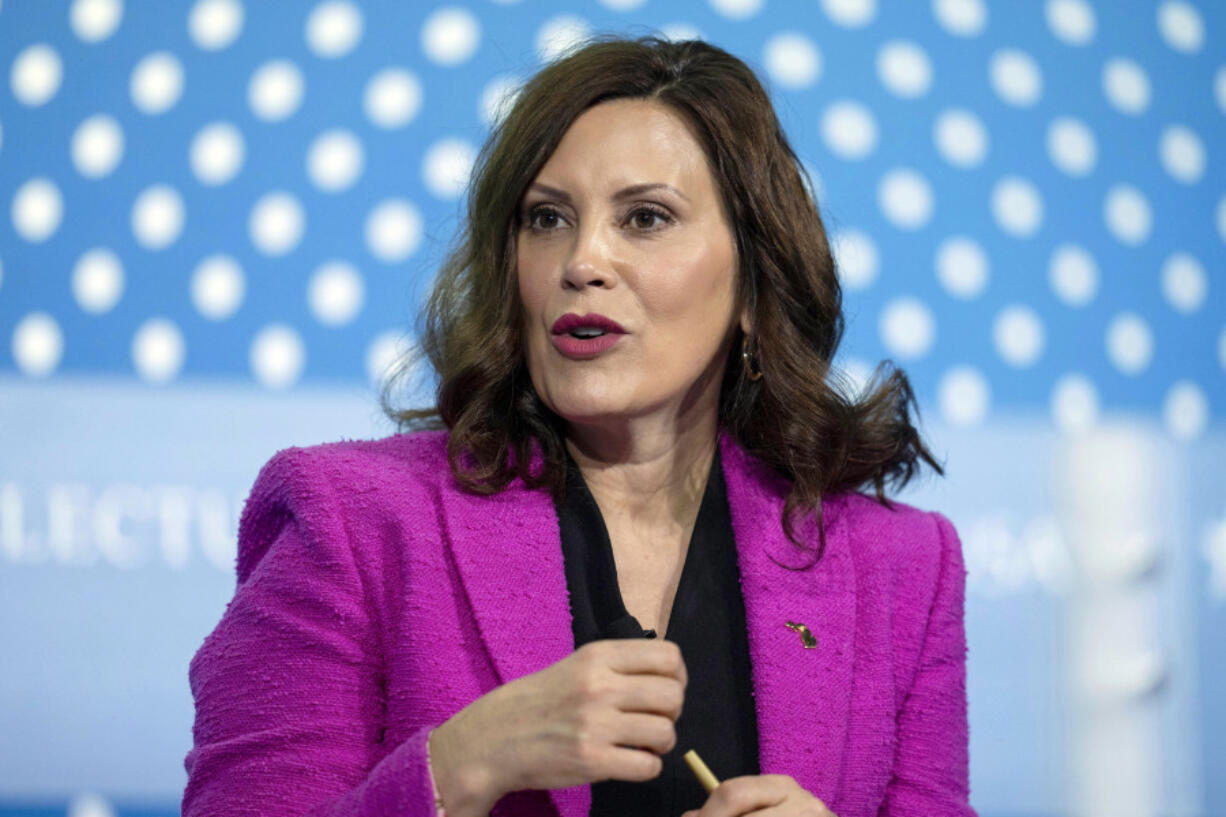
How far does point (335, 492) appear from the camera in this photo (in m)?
→ 1.34

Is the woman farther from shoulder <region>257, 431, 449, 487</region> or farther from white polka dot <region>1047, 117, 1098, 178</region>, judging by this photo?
white polka dot <region>1047, 117, 1098, 178</region>

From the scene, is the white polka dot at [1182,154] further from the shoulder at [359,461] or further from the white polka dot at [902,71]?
the shoulder at [359,461]

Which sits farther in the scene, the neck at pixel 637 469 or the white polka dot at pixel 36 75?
the white polka dot at pixel 36 75

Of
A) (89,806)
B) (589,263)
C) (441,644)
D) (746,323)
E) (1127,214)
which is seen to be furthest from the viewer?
(1127,214)

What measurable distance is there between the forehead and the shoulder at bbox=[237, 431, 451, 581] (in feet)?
1.22

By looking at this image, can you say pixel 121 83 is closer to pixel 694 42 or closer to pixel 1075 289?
pixel 694 42

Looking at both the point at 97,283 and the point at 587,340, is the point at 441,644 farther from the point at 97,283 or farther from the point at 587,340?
the point at 97,283

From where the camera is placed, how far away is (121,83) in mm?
2115

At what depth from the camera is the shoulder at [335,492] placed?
1331mm

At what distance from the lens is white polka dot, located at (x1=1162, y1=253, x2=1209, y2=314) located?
2332 mm

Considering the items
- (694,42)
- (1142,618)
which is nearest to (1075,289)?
(1142,618)

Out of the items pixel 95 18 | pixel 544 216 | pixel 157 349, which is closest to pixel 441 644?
pixel 544 216

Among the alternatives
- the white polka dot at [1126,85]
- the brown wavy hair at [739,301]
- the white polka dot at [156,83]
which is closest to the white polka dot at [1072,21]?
the white polka dot at [1126,85]

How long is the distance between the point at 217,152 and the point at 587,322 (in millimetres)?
984
